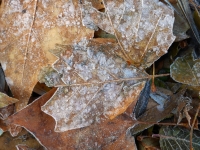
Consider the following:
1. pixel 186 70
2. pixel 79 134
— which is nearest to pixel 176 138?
pixel 186 70

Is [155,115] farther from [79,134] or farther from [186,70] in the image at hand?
[79,134]

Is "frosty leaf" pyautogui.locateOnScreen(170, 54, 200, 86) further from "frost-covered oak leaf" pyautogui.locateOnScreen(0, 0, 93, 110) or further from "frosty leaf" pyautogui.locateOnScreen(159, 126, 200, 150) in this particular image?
"frost-covered oak leaf" pyautogui.locateOnScreen(0, 0, 93, 110)

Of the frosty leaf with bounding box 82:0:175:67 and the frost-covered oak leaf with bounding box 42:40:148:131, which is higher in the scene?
the frosty leaf with bounding box 82:0:175:67

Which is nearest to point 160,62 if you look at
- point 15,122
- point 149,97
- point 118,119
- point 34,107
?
point 149,97

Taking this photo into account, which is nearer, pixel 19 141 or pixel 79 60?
pixel 79 60

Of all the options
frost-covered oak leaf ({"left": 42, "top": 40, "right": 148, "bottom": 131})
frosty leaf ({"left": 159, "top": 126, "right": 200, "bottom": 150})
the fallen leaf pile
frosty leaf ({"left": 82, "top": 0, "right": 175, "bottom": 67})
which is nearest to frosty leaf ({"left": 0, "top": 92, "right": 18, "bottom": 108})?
the fallen leaf pile

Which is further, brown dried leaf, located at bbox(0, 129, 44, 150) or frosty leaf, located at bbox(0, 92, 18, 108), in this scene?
brown dried leaf, located at bbox(0, 129, 44, 150)

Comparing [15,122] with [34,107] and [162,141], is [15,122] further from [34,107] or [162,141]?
[162,141]
